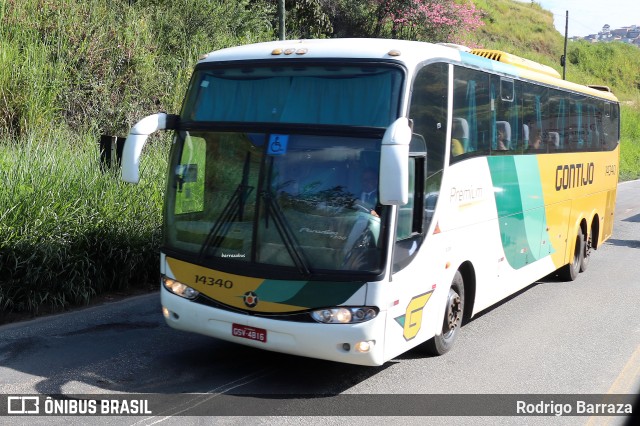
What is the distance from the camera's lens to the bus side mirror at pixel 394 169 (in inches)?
227

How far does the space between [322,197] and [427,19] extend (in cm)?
2432

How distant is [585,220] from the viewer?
13.3 meters

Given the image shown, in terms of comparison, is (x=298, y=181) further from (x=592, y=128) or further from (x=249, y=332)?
(x=592, y=128)

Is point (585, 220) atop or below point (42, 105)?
below

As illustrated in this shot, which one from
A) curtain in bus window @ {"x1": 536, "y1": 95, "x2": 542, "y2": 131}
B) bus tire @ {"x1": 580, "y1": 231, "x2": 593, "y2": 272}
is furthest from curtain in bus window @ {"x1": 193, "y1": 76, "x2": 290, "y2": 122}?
bus tire @ {"x1": 580, "y1": 231, "x2": 593, "y2": 272}

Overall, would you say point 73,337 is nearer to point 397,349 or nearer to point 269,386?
point 269,386

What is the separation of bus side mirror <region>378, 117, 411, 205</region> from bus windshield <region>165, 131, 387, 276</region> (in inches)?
19.3

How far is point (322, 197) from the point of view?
251 inches

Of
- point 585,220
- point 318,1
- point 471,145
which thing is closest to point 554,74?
point 585,220

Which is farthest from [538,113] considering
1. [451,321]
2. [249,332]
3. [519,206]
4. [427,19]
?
[427,19]

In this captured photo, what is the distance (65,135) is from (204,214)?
7026mm

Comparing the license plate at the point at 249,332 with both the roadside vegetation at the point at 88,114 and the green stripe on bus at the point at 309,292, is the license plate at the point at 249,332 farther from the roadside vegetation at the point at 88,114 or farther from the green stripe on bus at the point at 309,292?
the roadside vegetation at the point at 88,114

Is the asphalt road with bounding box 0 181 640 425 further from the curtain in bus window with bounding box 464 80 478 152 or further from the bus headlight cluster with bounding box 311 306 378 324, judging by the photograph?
the curtain in bus window with bounding box 464 80 478 152

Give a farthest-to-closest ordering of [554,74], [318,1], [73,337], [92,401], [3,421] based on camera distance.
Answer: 1. [318,1]
2. [554,74]
3. [73,337]
4. [92,401]
5. [3,421]
